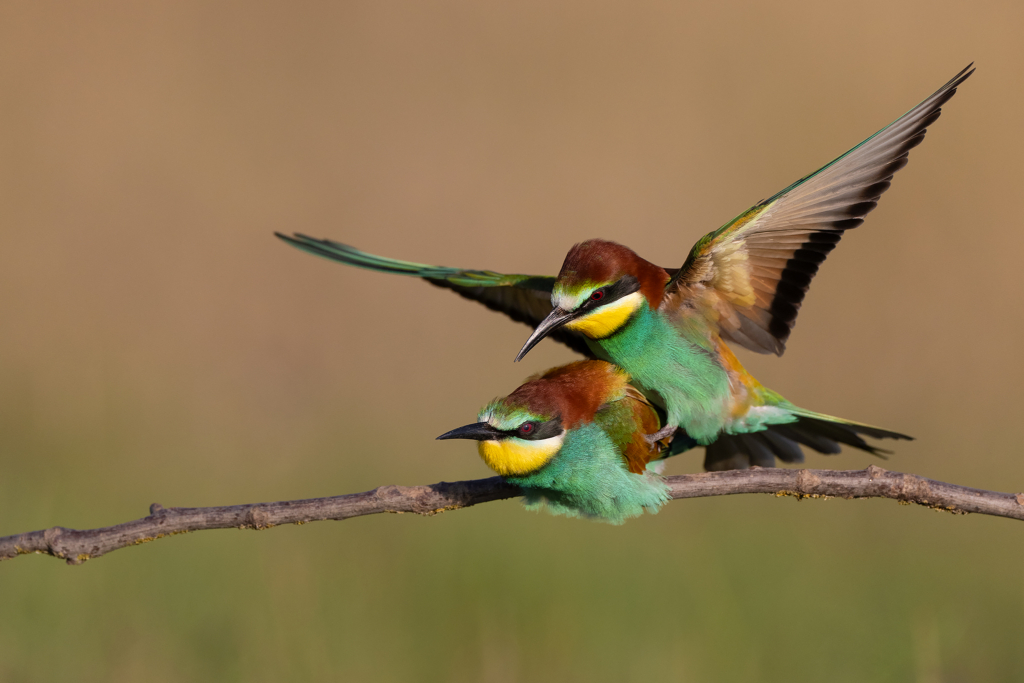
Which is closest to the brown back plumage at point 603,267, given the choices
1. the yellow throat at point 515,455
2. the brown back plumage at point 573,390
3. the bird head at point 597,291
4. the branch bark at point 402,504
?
the bird head at point 597,291

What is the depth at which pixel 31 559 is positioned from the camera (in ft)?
8.21

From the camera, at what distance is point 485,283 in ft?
7.13

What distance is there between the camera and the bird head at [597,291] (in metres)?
1.82

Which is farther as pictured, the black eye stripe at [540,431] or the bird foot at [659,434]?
the bird foot at [659,434]

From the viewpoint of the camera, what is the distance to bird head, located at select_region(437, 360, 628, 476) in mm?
1668

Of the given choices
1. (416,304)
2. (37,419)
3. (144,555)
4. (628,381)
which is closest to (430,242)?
(416,304)

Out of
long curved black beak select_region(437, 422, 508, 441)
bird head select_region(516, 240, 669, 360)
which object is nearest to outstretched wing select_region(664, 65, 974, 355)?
bird head select_region(516, 240, 669, 360)

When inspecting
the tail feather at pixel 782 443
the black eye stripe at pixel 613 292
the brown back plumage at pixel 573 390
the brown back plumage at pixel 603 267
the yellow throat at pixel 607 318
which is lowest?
the tail feather at pixel 782 443

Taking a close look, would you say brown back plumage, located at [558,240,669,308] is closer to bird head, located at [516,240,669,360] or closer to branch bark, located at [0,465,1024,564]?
bird head, located at [516,240,669,360]

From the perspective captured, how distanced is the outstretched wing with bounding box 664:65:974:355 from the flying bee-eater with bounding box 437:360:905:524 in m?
0.26

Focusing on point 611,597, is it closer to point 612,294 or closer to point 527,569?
point 527,569

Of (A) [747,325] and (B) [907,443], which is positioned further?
(B) [907,443]

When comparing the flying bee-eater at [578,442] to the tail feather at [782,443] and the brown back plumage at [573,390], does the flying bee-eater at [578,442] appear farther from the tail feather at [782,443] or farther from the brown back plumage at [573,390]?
the tail feather at [782,443]

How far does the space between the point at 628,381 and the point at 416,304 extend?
2.64m
